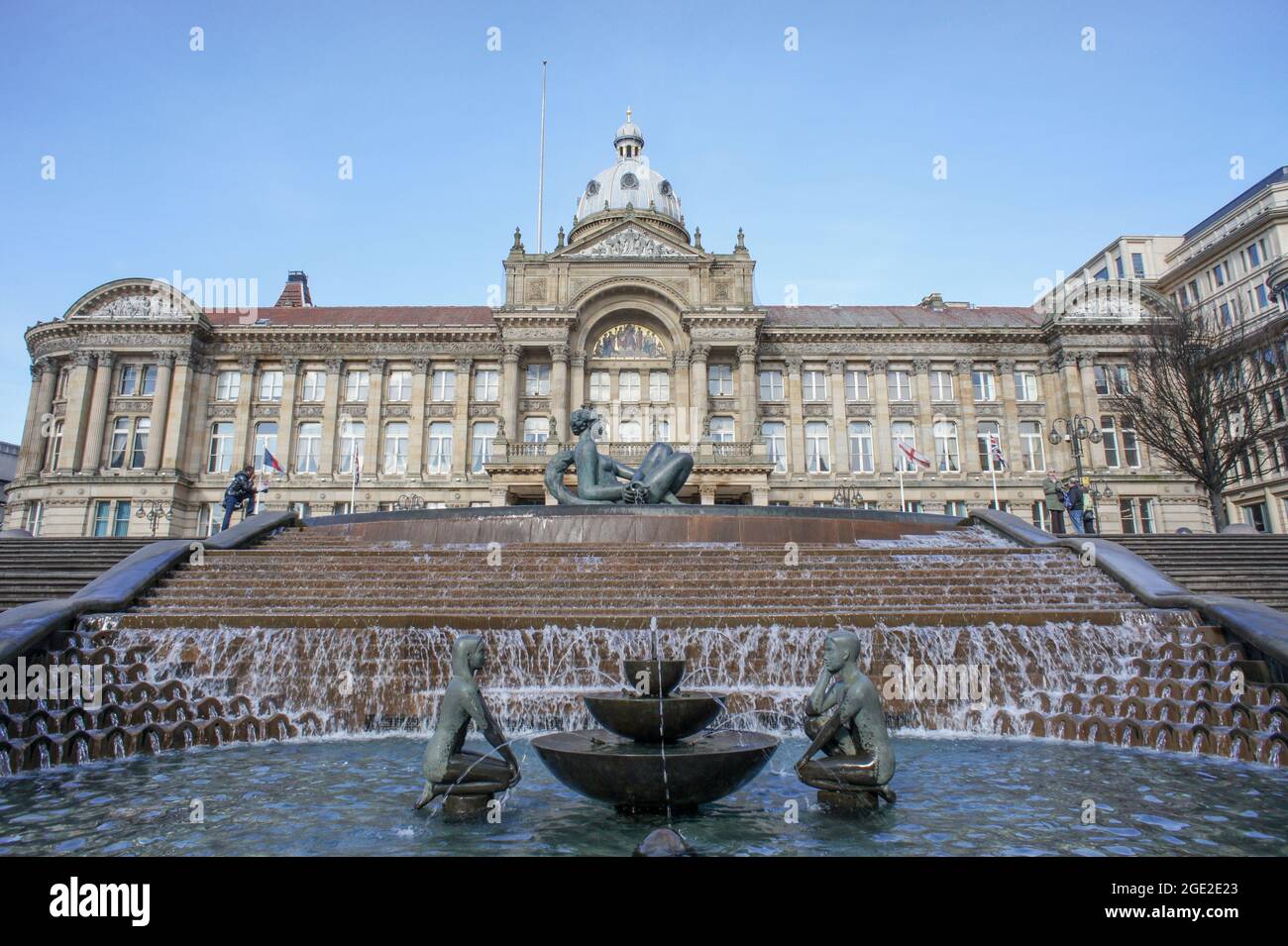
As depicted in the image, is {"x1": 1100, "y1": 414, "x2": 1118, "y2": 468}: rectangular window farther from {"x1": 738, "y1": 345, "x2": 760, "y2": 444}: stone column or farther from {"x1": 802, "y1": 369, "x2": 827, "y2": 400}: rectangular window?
{"x1": 738, "y1": 345, "x2": 760, "y2": 444}: stone column

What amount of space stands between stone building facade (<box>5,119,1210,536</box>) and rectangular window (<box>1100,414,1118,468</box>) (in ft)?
0.60

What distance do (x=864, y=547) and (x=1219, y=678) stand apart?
7.35 metres

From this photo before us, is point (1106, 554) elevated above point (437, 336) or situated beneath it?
situated beneath

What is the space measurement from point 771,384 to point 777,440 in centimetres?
369

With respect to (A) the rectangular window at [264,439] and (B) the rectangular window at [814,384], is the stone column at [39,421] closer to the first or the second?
(A) the rectangular window at [264,439]

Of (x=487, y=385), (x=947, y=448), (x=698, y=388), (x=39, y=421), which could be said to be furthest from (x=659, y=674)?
(x=39, y=421)

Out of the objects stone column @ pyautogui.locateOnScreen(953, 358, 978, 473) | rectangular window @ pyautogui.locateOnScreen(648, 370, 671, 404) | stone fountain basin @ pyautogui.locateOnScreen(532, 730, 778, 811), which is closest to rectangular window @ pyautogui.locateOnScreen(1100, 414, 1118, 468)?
stone column @ pyautogui.locateOnScreen(953, 358, 978, 473)

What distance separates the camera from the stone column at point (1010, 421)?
46906 millimetres

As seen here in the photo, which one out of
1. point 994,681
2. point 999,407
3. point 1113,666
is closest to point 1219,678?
point 1113,666

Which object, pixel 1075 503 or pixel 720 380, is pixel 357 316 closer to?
pixel 720 380

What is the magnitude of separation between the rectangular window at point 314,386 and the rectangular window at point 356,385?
1.43 meters

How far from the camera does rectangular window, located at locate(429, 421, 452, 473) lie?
46344mm

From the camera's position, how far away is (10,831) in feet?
17.8
